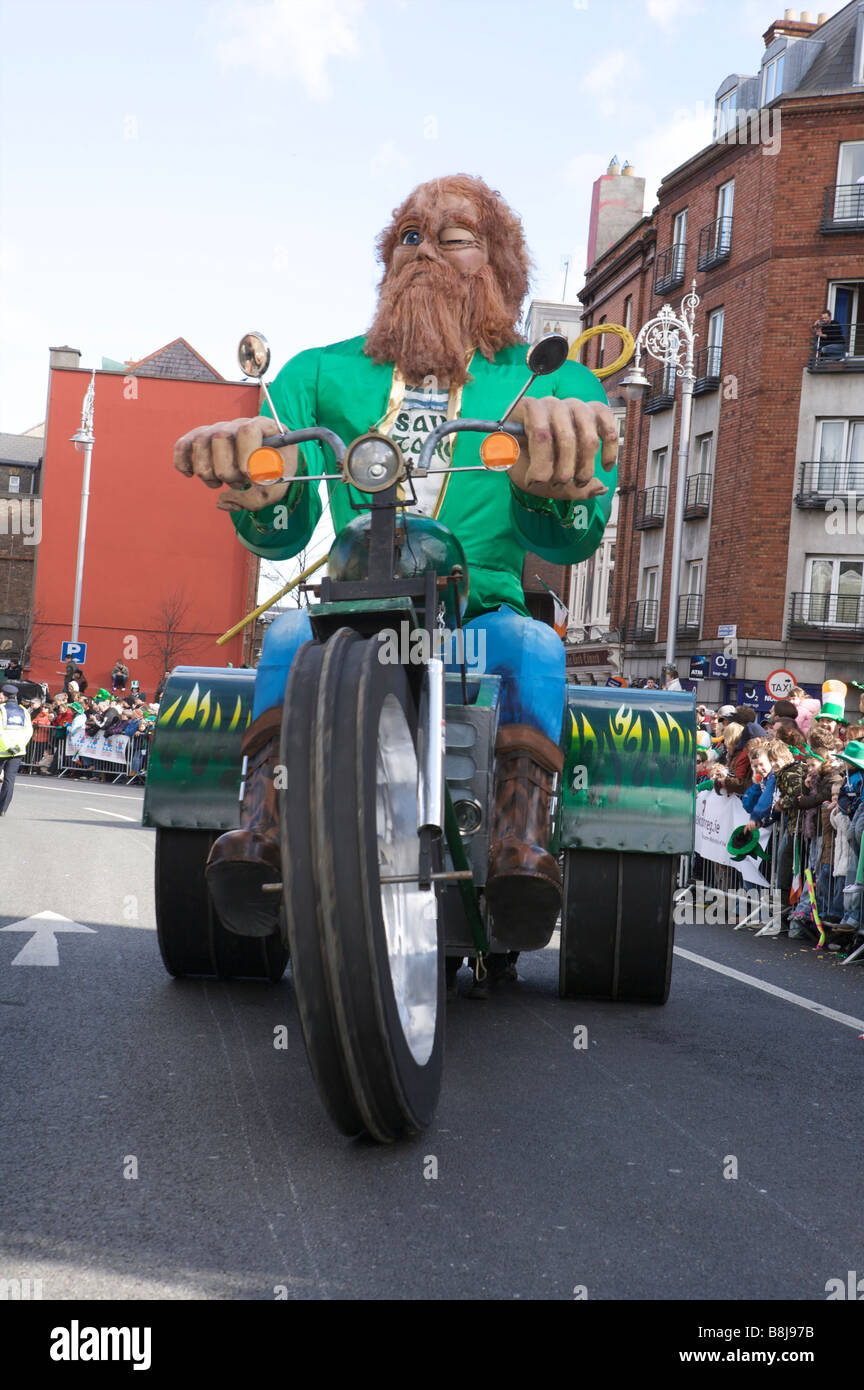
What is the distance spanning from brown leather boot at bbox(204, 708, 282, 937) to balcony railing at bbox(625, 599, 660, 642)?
3496 cm

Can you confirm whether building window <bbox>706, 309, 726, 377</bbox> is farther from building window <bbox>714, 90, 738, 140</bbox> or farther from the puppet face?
the puppet face

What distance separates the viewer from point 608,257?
44.2 metres

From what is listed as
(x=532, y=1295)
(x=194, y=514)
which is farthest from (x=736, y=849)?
(x=194, y=514)

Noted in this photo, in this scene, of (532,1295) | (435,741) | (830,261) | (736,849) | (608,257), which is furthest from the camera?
(608,257)

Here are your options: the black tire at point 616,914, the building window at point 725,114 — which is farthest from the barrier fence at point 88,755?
the black tire at point 616,914

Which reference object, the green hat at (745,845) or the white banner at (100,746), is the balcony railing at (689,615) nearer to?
the white banner at (100,746)

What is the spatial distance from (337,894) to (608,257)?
142 ft

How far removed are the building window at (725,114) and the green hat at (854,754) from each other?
105 feet

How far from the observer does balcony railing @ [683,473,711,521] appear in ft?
117

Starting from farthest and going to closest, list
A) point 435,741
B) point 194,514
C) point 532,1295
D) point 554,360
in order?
point 194,514, point 554,360, point 435,741, point 532,1295

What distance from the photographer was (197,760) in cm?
576

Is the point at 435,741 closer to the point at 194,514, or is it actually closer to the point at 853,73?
the point at 853,73

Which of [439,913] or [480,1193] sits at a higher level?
[439,913]

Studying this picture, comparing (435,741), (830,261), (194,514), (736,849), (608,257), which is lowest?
(736,849)
